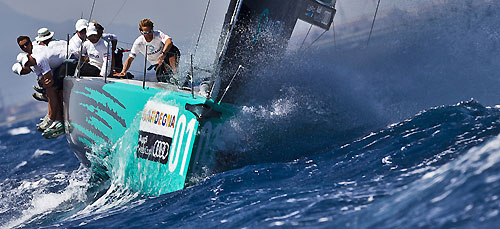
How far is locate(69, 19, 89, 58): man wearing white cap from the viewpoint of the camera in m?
5.58

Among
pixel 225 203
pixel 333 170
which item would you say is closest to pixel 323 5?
pixel 333 170

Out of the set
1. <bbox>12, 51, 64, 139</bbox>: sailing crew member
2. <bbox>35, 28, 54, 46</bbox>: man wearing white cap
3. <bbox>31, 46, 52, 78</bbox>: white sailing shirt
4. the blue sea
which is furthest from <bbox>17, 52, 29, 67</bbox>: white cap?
the blue sea

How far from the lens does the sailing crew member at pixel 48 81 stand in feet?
16.6

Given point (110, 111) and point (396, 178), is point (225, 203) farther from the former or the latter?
point (110, 111)

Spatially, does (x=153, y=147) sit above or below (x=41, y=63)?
below

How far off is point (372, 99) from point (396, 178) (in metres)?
2.03

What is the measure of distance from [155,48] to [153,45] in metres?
0.04

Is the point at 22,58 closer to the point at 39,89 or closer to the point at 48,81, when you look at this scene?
the point at 48,81

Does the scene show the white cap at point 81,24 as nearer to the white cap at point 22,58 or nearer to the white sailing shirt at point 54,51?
the white sailing shirt at point 54,51

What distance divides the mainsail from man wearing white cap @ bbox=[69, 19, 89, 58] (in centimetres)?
181

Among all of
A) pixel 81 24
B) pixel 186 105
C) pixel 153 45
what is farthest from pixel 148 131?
pixel 81 24

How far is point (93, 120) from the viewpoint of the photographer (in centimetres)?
498

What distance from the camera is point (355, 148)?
3887 millimetres

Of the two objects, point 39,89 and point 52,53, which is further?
point 39,89
